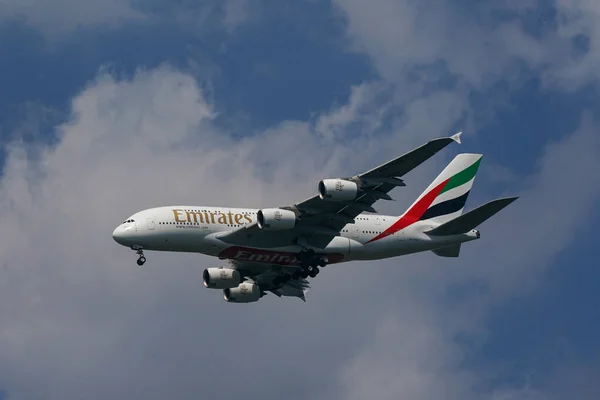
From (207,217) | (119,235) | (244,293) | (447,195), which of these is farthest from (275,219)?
(447,195)

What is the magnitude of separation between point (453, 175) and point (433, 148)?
18024 millimetres

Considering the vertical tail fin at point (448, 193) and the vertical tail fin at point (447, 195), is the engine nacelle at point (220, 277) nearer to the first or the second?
the vertical tail fin at point (447, 195)

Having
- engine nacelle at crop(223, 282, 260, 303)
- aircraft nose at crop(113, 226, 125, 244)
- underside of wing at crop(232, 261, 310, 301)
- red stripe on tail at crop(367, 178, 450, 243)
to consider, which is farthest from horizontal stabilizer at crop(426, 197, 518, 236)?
aircraft nose at crop(113, 226, 125, 244)

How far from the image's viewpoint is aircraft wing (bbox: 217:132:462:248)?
66750 millimetres

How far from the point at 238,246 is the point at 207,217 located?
2.57 m

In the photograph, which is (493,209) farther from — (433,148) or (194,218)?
(194,218)

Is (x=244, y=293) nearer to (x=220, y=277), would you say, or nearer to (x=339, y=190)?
(x=220, y=277)

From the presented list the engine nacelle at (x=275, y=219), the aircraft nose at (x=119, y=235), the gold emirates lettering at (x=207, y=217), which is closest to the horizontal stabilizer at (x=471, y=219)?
the engine nacelle at (x=275, y=219)

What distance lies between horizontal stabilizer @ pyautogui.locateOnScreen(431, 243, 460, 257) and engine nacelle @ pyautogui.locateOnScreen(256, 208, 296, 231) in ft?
40.5

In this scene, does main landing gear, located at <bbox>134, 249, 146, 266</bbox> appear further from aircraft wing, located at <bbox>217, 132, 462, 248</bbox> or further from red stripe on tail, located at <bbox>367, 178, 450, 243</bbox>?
red stripe on tail, located at <bbox>367, 178, 450, 243</bbox>

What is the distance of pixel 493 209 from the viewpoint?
70.4 m

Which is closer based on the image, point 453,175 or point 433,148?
point 433,148

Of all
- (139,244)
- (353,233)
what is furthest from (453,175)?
(139,244)

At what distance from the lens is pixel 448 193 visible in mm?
81375
